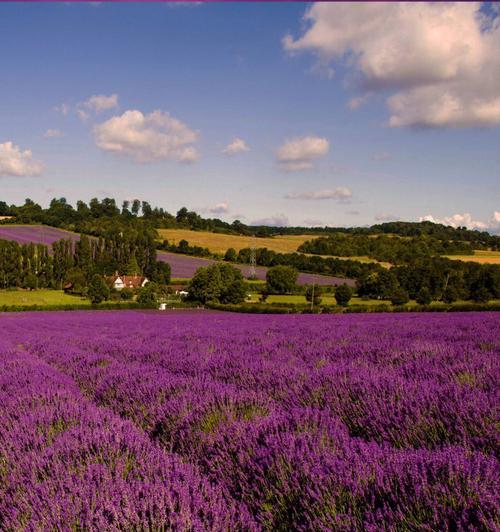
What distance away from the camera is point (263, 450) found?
2.22 m

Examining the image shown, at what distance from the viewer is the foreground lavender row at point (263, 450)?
5.47 feet

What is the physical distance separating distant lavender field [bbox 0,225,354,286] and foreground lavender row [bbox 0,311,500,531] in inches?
2696

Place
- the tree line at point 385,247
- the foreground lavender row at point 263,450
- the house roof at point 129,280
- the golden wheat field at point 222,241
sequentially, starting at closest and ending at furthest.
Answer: the foreground lavender row at point 263,450 → the house roof at point 129,280 → the tree line at point 385,247 → the golden wheat field at point 222,241

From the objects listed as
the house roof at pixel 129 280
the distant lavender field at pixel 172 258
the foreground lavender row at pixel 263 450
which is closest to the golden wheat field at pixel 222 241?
the distant lavender field at pixel 172 258

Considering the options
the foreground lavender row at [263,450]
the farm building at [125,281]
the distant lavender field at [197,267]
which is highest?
the foreground lavender row at [263,450]

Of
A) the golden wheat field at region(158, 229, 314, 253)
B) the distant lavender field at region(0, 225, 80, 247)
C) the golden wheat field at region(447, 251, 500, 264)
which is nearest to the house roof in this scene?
the distant lavender field at region(0, 225, 80, 247)

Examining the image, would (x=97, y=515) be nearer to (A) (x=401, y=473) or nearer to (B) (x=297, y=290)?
(A) (x=401, y=473)

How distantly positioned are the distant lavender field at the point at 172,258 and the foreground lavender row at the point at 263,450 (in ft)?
225

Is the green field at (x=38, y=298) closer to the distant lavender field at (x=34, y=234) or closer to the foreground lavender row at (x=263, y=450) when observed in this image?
the distant lavender field at (x=34, y=234)

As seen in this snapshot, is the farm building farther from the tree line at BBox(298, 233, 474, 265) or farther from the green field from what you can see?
the tree line at BBox(298, 233, 474, 265)

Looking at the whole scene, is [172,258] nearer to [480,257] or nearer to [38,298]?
[38,298]

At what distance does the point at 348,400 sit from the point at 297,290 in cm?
6649

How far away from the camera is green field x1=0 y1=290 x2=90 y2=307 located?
5533 centimetres

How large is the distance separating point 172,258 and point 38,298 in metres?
39.3
